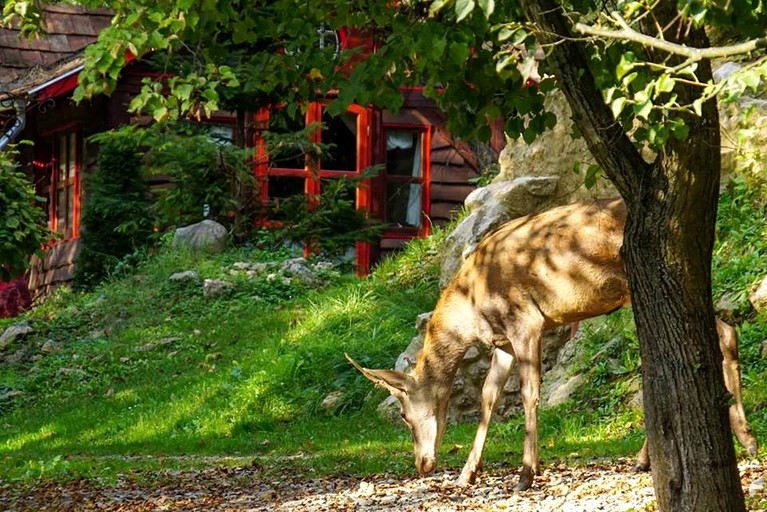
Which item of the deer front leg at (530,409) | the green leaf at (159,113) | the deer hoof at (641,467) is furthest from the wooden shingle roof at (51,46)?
the deer hoof at (641,467)

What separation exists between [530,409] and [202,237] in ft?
44.3

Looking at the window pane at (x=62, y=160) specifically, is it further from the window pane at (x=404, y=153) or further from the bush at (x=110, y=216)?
the window pane at (x=404, y=153)

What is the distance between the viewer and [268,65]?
29.0 feet

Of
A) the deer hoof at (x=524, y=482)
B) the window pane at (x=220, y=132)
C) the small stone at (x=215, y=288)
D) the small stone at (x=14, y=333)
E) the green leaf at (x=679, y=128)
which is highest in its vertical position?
the window pane at (x=220, y=132)

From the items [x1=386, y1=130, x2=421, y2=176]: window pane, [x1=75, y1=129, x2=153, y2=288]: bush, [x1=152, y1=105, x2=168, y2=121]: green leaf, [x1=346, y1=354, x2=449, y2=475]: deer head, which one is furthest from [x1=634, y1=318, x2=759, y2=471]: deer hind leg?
[x1=386, y1=130, x2=421, y2=176]: window pane

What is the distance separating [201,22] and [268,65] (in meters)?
1.02

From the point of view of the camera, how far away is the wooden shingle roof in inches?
985

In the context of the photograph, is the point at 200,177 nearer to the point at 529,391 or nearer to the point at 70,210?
the point at 70,210

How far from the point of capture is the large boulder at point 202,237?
22.1m

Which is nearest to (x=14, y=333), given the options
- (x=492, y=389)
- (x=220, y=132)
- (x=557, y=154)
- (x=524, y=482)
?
(x=220, y=132)

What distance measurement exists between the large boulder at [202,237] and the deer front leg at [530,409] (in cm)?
1317

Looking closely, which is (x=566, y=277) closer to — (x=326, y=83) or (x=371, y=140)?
(x=326, y=83)

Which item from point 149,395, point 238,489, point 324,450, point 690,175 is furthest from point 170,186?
point 690,175

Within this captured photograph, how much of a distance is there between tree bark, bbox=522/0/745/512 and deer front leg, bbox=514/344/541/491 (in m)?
2.49
